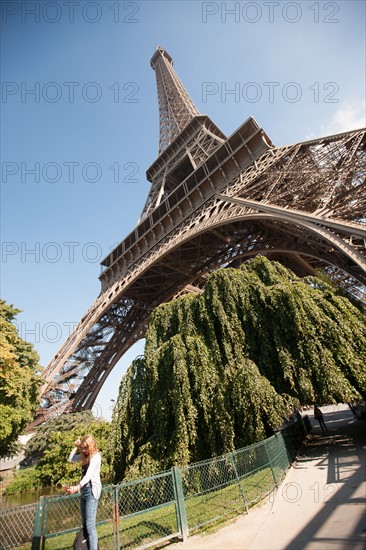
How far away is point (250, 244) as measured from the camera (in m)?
19.0

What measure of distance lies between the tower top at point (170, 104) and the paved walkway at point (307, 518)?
110 ft

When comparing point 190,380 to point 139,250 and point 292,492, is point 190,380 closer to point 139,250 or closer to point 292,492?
point 292,492

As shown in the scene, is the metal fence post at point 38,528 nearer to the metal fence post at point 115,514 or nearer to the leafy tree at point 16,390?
the metal fence post at point 115,514

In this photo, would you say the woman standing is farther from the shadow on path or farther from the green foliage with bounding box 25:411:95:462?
the green foliage with bounding box 25:411:95:462

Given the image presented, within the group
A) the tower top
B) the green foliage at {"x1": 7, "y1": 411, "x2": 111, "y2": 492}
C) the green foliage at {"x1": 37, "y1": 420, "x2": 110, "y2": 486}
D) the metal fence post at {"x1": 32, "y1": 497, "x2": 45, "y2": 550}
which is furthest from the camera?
the tower top

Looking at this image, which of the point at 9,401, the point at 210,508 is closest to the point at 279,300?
the point at 210,508

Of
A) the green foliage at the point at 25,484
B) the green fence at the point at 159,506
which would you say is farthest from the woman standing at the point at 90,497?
the green foliage at the point at 25,484

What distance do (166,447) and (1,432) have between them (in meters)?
12.3

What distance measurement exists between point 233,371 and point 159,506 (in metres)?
3.87

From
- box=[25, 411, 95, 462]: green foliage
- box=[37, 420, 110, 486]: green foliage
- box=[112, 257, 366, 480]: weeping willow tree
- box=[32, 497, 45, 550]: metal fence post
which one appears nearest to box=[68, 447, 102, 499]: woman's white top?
box=[32, 497, 45, 550]: metal fence post

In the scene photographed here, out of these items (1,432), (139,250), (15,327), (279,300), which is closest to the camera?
(279,300)

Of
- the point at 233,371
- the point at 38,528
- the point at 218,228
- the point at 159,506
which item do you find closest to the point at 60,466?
the point at 233,371

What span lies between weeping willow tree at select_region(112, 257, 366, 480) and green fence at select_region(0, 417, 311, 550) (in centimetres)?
80

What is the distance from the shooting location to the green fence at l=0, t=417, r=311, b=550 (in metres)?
4.44
